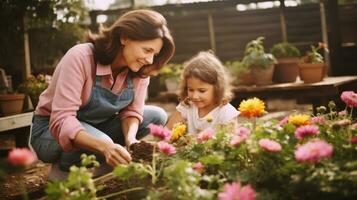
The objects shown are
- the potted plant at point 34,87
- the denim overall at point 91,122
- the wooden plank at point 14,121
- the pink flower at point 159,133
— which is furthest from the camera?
the potted plant at point 34,87

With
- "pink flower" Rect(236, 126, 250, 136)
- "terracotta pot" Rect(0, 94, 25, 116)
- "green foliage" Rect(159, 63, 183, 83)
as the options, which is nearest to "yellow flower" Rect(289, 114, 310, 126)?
"pink flower" Rect(236, 126, 250, 136)

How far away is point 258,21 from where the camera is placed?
830cm

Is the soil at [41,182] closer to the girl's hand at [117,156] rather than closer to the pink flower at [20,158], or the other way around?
the girl's hand at [117,156]

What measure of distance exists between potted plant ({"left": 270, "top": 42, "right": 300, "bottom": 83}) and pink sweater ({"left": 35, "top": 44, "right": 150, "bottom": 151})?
10.2 feet

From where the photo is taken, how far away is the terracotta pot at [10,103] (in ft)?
14.4

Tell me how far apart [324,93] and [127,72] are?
8.66 feet

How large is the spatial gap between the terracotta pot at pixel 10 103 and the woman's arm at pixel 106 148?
7.93ft

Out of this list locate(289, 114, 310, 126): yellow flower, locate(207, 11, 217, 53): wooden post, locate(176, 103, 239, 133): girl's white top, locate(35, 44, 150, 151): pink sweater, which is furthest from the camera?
locate(207, 11, 217, 53): wooden post

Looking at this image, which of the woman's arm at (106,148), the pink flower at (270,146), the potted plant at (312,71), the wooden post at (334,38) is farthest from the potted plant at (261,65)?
the pink flower at (270,146)

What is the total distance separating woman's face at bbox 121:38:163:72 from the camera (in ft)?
8.34

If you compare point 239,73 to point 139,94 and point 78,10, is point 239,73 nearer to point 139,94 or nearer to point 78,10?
point 78,10

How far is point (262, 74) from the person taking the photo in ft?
17.8

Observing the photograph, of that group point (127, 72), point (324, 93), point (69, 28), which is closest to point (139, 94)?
point (127, 72)

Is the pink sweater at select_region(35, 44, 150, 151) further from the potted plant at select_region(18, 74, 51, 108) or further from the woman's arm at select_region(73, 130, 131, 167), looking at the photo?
the potted plant at select_region(18, 74, 51, 108)
